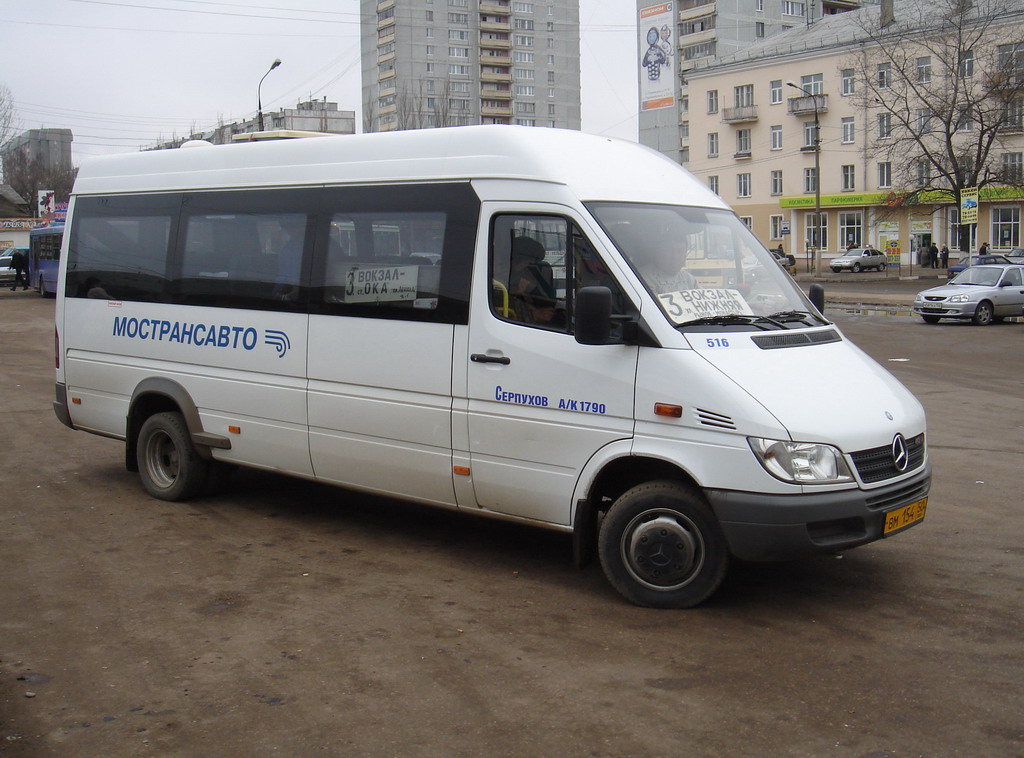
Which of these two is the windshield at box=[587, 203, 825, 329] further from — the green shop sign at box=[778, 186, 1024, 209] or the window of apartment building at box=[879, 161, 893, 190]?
the window of apartment building at box=[879, 161, 893, 190]

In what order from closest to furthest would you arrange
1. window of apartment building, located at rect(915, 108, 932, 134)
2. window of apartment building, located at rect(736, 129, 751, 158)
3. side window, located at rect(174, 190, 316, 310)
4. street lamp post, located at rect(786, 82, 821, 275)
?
side window, located at rect(174, 190, 316, 310) → window of apartment building, located at rect(915, 108, 932, 134) → street lamp post, located at rect(786, 82, 821, 275) → window of apartment building, located at rect(736, 129, 751, 158)

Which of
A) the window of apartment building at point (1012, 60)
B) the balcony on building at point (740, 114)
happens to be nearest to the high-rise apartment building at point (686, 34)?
the balcony on building at point (740, 114)

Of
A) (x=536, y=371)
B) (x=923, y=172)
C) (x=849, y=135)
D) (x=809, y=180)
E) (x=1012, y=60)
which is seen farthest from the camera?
(x=809, y=180)

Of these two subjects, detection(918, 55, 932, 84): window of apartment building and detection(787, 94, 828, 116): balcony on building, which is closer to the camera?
detection(918, 55, 932, 84): window of apartment building

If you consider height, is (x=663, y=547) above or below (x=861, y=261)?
below

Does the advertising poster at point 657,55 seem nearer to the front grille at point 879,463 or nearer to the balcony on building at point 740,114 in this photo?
the balcony on building at point 740,114

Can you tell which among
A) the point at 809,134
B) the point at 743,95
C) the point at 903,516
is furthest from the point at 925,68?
the point at 903,516

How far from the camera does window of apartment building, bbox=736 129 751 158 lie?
81.7m

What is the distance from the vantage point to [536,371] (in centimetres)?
627

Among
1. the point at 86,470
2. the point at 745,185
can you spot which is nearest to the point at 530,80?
the point at 745,185

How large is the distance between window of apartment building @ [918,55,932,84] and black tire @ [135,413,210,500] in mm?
65659

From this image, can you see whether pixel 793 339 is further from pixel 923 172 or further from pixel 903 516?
pixel 923 172

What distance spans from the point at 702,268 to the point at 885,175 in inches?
2821

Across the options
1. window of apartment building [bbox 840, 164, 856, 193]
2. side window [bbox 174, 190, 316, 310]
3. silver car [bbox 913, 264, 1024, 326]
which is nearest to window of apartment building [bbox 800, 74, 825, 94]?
window of apartment building [bbox 840, 164, 856, 193]
